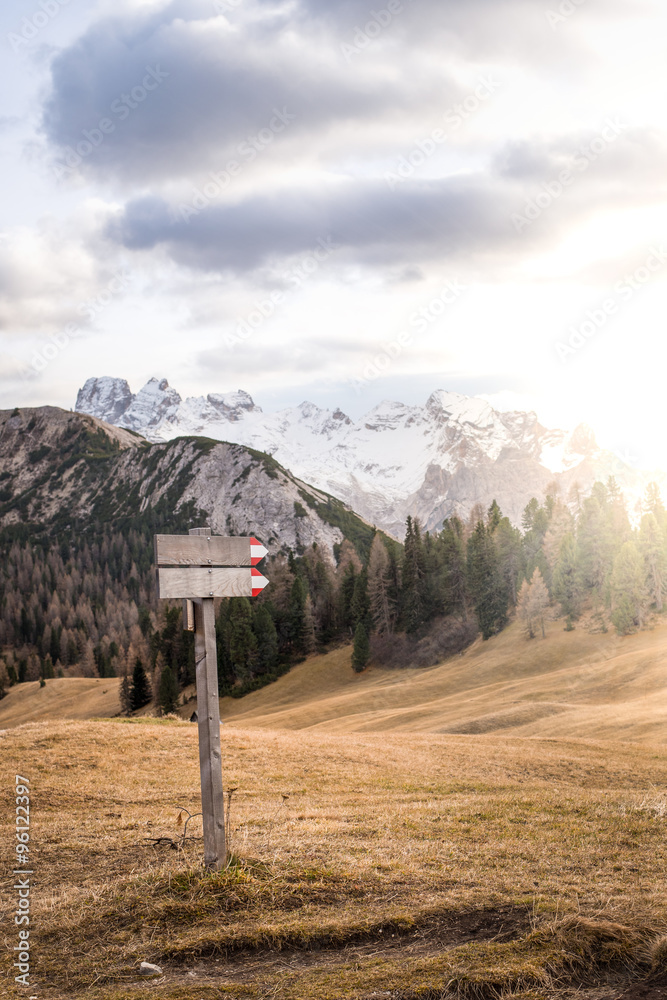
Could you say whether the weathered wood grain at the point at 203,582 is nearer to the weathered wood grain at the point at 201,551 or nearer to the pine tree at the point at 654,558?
the weathered wood grain at the point at 201,551

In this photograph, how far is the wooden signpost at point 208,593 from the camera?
10.6 metres

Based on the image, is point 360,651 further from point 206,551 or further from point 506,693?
point 206,551

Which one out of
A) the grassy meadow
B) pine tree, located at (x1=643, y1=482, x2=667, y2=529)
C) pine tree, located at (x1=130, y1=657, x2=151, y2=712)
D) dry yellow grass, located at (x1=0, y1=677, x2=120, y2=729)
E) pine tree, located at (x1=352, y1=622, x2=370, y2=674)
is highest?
pine tree, located at (x1=643, y1=482, x2=667, y2=529)

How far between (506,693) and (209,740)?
166 feet

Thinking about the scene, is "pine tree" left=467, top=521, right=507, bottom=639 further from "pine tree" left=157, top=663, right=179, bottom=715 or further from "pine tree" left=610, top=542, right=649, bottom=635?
"pine tree" left=157, top=663, right=179, bottom=715

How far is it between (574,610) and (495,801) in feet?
229

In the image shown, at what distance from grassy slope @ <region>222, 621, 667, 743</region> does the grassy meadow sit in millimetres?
14179

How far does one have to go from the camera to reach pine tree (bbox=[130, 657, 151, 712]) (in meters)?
93.6

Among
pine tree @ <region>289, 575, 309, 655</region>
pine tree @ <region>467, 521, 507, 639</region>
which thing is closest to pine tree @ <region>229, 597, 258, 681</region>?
pine tree @ <region>289, 575, 309, 655</region>

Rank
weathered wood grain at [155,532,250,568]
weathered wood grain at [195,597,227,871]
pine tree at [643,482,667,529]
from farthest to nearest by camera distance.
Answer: pine tree at [643,482,667,529] < weathered wood grain at [155,532,250,568] < weathered wood grain at [195,597,227,871]

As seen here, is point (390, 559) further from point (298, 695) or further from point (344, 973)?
point (344, 973)

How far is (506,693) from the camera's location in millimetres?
57000

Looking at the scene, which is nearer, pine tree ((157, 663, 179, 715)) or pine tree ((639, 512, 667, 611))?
pine tree ((639, 512, 667, 611))

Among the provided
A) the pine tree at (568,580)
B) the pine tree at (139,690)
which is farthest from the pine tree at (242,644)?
the pine tree at (568,580)
